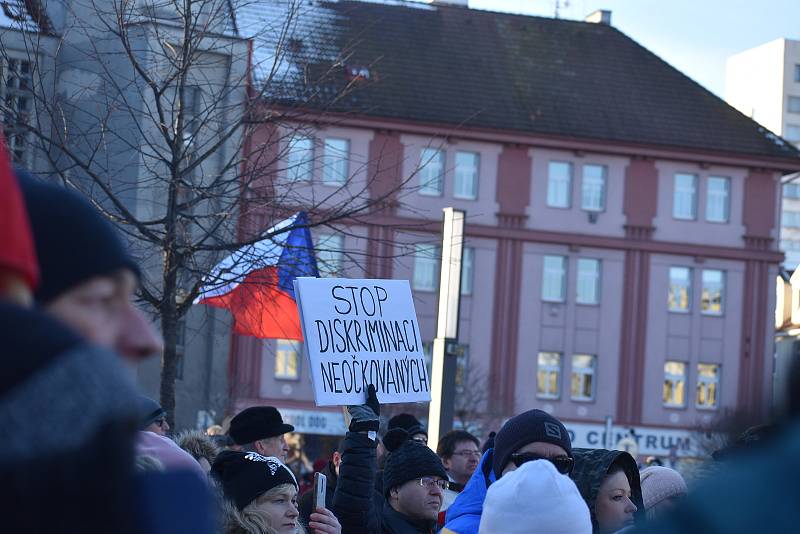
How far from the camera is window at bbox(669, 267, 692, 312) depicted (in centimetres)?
4644

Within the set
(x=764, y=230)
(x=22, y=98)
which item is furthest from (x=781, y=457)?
(x=764, y=230)

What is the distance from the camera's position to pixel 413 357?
768 cm

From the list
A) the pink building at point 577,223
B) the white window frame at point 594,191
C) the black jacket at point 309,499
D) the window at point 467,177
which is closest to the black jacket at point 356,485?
the black jacket at point 309,499

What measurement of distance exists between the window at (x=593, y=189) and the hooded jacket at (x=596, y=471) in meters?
39.8

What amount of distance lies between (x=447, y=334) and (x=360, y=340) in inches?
236

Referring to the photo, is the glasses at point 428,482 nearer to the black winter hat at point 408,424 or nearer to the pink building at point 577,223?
the black winter hat at point 408,424

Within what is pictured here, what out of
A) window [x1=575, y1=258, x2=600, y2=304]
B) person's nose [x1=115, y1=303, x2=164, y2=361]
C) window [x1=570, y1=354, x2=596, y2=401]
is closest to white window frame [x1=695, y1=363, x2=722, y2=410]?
window [x1=570, y1=354, x2=596, y2=401]

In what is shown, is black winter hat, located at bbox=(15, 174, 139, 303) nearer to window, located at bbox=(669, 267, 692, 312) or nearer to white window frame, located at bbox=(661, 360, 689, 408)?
white window frame, located at bbox=(661, 360, 689, 408)

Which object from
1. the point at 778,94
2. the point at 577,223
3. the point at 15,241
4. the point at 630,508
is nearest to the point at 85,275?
the point at 15,241

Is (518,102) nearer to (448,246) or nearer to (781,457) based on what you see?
(448,246)

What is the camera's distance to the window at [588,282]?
45562mm

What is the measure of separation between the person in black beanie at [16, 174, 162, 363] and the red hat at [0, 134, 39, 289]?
0.07m

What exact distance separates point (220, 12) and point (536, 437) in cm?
804

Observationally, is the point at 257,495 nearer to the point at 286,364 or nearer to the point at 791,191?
the point at 286,364
